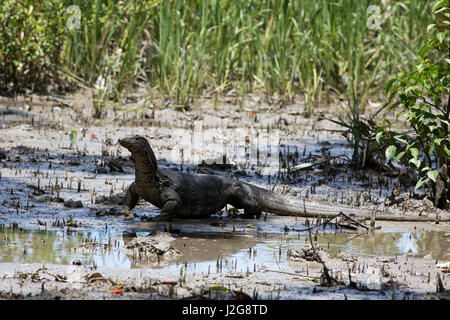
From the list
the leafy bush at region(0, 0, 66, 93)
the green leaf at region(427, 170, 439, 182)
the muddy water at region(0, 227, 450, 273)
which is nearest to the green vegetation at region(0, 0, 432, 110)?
the leafy bush at region(0, 0, 66, 93)

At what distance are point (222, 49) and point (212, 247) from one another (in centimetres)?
845

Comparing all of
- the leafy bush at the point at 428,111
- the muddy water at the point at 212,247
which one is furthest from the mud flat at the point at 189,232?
the leafy bush at the point at 428,111

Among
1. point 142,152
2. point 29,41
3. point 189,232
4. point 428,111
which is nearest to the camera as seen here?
point 189,232

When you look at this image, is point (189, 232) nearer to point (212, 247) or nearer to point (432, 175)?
point (212, 247)

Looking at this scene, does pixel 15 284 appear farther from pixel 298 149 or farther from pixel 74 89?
pixel 74 89

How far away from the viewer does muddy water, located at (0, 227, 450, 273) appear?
524 centimetres

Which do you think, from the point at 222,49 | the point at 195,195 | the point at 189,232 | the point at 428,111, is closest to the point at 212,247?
the point at 189,232

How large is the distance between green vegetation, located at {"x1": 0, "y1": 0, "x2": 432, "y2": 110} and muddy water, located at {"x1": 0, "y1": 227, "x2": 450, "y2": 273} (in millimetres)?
6843

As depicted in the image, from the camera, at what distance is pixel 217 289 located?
449 cm

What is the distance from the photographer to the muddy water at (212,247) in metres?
5.24

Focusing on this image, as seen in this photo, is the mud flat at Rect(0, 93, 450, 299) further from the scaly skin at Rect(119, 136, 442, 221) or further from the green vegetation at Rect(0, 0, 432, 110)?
the green vegetation at Rect(0, 0, 432, 110)

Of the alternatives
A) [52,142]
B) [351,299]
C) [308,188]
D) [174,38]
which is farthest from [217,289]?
[174,38]

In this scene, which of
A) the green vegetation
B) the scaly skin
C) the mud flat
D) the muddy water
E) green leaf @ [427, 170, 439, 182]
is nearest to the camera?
the mud flat

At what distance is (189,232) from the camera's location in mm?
6402
